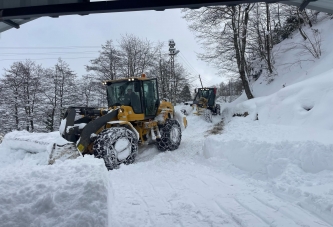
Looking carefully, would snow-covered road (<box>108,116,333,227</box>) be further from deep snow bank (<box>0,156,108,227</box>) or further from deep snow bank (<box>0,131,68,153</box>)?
deep snow bank (<box>0,131,68,153</box>)

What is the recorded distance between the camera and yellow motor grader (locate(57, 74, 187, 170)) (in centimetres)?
632

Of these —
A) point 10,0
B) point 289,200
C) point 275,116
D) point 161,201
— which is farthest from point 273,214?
point 275,116

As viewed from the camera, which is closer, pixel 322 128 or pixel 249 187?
pixel 249 187

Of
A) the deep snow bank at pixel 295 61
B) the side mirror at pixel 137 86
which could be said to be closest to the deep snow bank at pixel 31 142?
the side mirror at pixel 137 86

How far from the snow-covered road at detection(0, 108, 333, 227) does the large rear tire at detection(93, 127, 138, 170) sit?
367 mm

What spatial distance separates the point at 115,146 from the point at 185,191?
2668mm

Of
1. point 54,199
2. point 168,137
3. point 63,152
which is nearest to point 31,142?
point 63,152

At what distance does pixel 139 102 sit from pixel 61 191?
18.1 feet

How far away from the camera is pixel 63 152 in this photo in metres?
5.71

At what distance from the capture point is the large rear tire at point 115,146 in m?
6.08

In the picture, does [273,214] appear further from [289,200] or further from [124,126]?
[124,126]

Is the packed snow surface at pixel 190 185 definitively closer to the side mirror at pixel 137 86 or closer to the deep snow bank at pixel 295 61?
the side mirror at pixel 137 86

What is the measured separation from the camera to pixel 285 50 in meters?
20.1

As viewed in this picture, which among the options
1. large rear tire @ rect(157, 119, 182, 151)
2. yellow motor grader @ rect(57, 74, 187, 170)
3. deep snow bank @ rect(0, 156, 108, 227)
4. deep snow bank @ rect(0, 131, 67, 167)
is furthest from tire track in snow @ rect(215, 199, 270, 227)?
large rear tire @ rect(157, 119, 182, 151)
